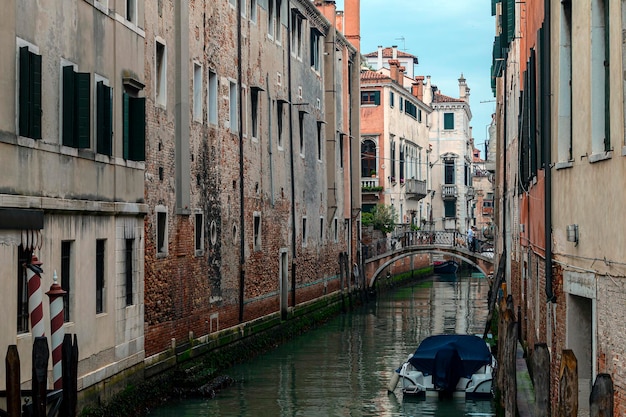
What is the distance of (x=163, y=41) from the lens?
57.6 feet

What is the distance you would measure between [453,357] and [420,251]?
22.0 m

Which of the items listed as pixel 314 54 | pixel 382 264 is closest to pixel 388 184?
pixel 382 264

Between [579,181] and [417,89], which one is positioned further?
[417,89]

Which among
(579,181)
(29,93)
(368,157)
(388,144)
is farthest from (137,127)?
(388,144)

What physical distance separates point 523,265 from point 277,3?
11.9m

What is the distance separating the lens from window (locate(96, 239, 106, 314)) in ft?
47.3

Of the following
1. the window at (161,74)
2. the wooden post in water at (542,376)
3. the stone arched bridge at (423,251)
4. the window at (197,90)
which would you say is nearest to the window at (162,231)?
the window at (161,74)

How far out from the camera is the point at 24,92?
11508 mm

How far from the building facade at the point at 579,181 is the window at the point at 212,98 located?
26.1ft

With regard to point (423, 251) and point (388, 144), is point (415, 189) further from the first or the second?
point (423, 251)

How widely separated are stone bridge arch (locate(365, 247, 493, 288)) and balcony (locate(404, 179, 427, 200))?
12.6m

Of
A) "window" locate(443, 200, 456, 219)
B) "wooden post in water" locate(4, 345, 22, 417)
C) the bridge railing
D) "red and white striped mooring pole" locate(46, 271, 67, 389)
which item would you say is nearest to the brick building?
the bridge railing

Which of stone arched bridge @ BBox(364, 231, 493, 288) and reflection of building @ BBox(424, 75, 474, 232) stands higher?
reflection of building @ BBox(424, 75, 474, 232)

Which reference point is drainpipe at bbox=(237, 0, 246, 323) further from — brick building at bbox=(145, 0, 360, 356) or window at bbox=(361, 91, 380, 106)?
window at bbox=(361, 91, 380, 106)
